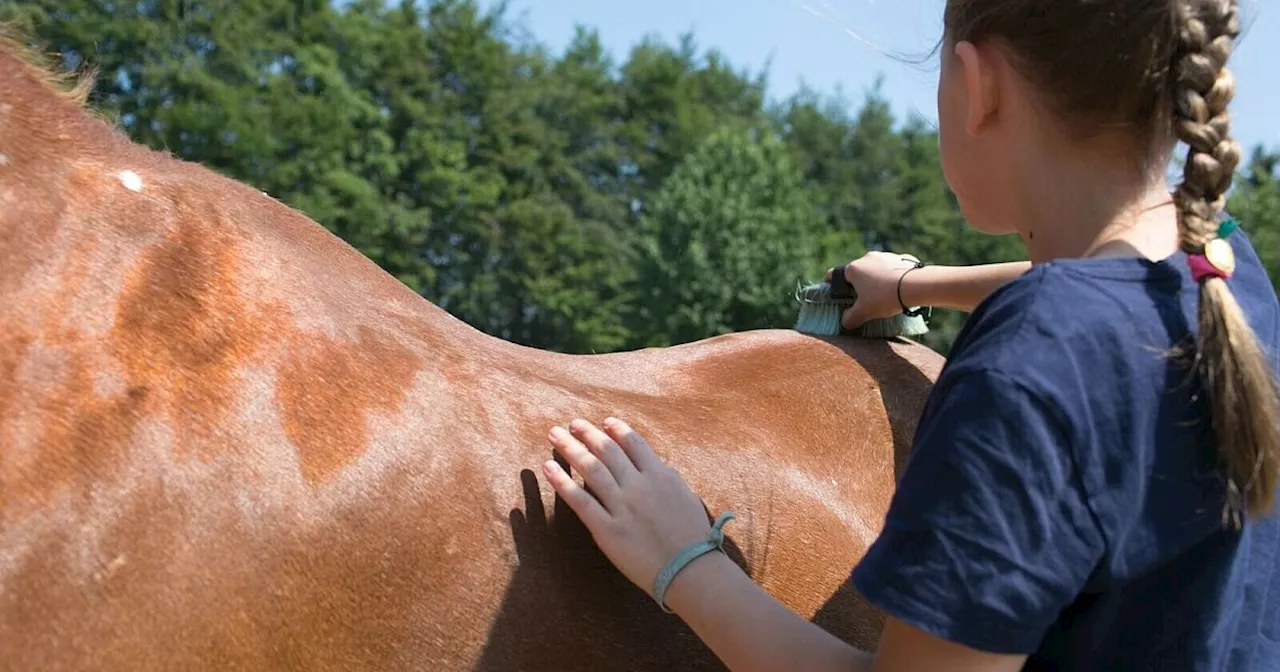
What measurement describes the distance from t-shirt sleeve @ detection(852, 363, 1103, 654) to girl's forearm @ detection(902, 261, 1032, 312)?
1352mm

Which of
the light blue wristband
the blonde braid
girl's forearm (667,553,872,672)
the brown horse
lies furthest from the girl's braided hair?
the brown horse

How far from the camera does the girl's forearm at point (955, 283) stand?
2.50 m

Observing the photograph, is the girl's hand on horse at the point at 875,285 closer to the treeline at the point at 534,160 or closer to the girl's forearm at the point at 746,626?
the girl's forearm at the point at 746,626

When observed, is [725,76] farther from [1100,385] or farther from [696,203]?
[1100,385]

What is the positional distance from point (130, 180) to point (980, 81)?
1206 millimetres

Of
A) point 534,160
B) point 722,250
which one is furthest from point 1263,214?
point 534,160

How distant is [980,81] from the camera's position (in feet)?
4.44

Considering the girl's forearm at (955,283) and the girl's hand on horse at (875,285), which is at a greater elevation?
→ the girl's forearm at (955,283)

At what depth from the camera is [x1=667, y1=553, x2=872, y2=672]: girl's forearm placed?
4.43 ft

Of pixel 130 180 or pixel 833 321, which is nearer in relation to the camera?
pixel 130 180

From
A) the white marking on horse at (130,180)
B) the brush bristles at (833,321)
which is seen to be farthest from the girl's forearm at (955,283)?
the white marking on horse at (130,180)

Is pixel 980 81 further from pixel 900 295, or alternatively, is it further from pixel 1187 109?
pixel 900 295

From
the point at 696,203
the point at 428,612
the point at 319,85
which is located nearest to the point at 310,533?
the point at 428,612

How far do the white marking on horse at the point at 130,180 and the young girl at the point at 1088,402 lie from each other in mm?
1006
